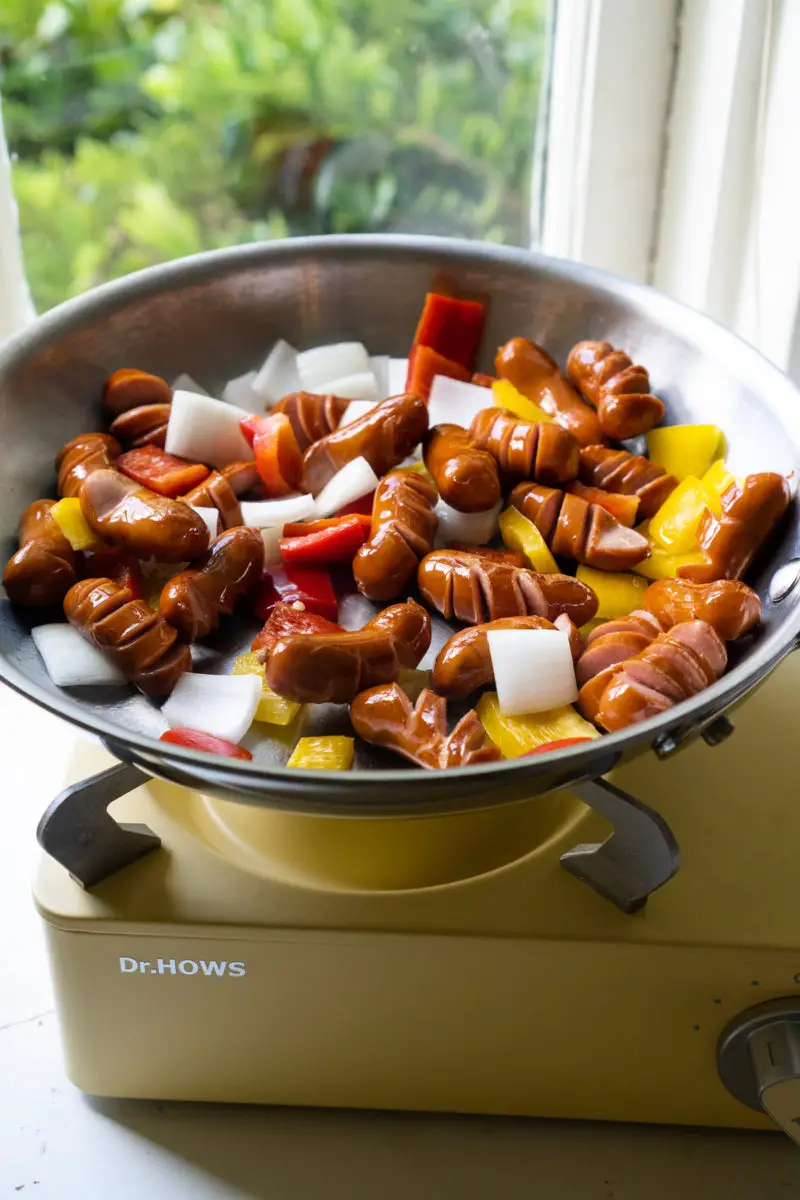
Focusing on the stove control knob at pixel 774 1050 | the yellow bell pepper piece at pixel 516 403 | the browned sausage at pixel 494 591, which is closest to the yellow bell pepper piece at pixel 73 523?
the browned sausage at pixel 494 591

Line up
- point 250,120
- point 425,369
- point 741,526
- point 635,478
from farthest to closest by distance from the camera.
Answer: point 250,120, point 425,369, point 635,478, point 741,526

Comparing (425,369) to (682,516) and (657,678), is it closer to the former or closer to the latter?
(682,516)

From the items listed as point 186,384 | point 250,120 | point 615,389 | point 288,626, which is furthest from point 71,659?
point 250,120

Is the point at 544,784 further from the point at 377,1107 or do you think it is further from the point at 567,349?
the point at 567,349

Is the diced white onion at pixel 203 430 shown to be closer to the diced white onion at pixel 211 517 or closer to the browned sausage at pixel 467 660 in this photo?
the diced white onion at pixel 211 517

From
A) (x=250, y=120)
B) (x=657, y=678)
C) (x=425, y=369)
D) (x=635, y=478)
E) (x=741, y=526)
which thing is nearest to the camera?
(x=657, y=678)
